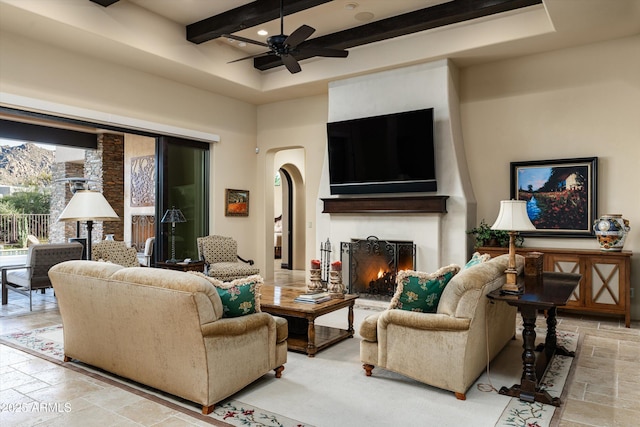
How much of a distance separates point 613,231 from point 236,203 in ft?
19.2

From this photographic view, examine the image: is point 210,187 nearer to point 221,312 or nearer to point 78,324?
point 78,324

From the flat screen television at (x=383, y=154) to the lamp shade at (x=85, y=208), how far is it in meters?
3.58

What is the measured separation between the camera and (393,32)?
6.01 meters

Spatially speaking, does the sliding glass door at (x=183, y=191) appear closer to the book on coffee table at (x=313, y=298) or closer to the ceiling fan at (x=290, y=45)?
the ceiling fan at (x=290, y=45)

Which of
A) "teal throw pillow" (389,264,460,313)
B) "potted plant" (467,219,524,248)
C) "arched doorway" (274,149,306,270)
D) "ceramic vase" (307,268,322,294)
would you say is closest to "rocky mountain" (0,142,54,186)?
"arched doorway" (274,149,306,270)

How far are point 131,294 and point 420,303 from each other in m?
2.06

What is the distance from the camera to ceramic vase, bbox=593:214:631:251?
16.9ft

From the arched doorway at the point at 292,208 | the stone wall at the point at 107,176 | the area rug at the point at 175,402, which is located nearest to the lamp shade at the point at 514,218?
the area rug at the point at 175,402

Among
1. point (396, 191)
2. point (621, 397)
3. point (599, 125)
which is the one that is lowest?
point (621, 397)

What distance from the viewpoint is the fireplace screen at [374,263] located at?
6.54 m

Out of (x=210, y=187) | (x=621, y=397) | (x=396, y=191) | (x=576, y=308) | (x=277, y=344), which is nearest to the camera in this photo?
(x=621, y=397)

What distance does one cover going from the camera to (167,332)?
2896mm

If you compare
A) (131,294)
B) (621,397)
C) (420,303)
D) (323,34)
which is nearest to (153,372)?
(131,294)

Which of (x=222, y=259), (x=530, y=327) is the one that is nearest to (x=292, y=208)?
(x=222, y=259)
